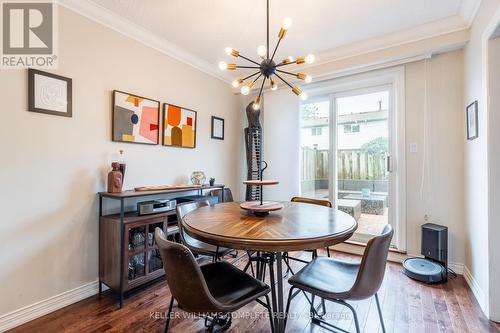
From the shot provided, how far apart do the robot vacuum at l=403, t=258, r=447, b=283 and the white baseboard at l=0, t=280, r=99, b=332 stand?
9.84 feet

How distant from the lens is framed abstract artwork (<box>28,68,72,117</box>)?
182 centimetres

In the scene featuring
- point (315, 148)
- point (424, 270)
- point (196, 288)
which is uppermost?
point (315, 148)

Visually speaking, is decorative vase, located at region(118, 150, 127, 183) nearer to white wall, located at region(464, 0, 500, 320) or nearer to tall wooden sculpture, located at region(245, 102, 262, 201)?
tall wooden sculpture, located at region(245, 102, 262, 201)

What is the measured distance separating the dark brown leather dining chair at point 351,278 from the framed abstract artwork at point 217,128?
2437 millimetres

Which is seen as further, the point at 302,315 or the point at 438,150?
the point at 438,150

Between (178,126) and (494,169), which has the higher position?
(178,126)

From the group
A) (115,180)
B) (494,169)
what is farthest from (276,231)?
(494,169)

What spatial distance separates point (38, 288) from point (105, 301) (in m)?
0.49

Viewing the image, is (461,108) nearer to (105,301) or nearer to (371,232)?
(371,232)

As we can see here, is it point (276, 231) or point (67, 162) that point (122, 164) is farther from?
point (276, 231)

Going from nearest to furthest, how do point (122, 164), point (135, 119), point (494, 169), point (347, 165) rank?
point (494, 169)
point (122, 164)
point (135, 119)
point (347, 165)

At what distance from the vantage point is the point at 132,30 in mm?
2432

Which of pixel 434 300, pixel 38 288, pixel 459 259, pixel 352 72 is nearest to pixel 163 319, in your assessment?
pixel 38 288

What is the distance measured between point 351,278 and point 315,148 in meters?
2.36
